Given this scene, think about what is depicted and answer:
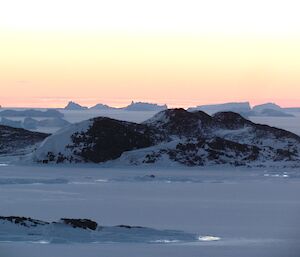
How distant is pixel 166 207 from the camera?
2273cm

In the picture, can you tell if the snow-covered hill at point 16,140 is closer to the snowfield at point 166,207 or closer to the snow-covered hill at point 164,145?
the snow-covered hill at point 164,145

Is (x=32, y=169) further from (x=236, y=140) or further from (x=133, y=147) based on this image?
(x=236, y=140)

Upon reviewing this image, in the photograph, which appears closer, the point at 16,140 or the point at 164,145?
the point at 164,145

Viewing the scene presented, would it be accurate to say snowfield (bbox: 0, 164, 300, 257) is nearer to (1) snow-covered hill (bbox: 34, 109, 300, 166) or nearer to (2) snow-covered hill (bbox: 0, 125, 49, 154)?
(1) snow-covered hill (bbox: 34, 109, 300, 166)

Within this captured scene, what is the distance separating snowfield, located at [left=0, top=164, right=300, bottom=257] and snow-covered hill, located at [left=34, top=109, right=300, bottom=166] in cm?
480

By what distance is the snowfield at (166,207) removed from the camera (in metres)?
15.1

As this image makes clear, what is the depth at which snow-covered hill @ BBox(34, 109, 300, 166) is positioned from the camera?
45.7 metres

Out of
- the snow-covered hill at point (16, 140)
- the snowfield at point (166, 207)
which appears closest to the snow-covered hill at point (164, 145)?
the snowfield at point (166, 207)

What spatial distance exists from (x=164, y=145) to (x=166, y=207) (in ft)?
79.8

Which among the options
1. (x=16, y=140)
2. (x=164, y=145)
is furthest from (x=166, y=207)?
(x=16, y=140)

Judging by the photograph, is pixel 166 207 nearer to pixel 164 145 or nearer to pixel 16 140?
pixel 164 145

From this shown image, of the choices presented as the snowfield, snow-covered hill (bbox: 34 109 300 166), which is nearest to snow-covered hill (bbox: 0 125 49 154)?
snow-covered hill (bbox: 34 109 300 166)

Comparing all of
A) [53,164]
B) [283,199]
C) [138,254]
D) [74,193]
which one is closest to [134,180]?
[74,193]

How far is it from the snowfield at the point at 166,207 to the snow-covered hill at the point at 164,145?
480 centimetres
